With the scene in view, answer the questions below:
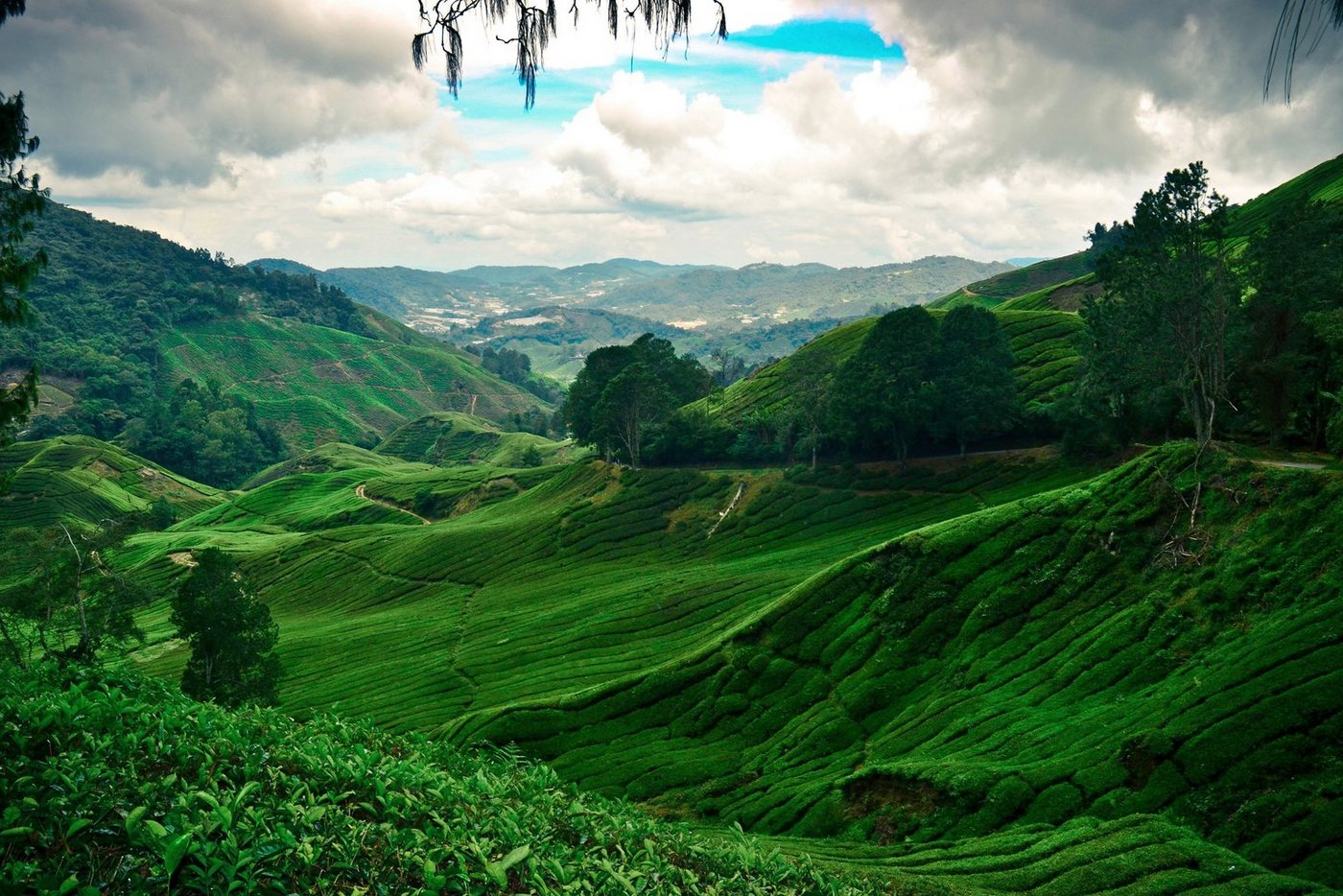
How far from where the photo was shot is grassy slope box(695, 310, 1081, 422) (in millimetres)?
101312

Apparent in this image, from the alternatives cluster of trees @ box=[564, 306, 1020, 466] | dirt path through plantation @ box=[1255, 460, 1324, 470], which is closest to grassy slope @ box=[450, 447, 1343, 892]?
dirt path through plantation @ box=[1255, 460, 1324, 470]

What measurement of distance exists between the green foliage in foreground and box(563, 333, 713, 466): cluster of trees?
99923 mm

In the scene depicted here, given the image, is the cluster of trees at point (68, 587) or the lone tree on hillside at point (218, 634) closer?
the cluster of trees at point (68, 587)

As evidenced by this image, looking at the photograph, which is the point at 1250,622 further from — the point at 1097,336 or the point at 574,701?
the point at 1097,336

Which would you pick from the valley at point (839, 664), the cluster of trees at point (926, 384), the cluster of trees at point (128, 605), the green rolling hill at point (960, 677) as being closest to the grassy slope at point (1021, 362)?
the valley at point (839, 664)

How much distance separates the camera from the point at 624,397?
4589 inches

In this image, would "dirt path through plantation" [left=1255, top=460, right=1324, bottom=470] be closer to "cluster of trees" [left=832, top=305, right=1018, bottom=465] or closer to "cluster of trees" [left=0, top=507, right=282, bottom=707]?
"cluster of trees" [left=832, top=305, right=1018, bottom=465]

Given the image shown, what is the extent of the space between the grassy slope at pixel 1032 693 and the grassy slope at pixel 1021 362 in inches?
2039

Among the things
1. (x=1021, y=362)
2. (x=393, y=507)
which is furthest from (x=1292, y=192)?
(x=393, y=507)

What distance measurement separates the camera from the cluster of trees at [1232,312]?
2000 inches

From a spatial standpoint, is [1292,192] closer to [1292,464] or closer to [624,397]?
[624,397]

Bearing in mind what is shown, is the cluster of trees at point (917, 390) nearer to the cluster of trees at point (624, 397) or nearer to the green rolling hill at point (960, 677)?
the green rolling hill at point (960, 677)

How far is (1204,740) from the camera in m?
27.1

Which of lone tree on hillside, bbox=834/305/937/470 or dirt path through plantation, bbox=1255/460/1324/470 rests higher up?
lone tree on hillside, bbox=834/305/937/470
